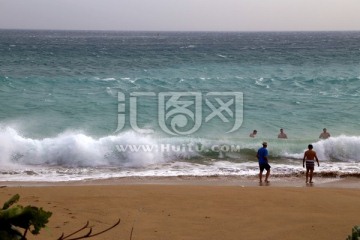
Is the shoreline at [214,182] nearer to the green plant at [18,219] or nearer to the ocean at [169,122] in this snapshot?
the ocean at [169,122]

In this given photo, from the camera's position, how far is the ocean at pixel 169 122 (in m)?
15.0

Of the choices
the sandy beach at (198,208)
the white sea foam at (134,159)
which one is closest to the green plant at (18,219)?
the sandy beach at (198,208)

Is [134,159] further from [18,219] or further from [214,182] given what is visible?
[18,219]

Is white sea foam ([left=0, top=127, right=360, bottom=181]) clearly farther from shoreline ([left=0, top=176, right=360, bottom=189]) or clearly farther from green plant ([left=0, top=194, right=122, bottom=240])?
green plant ([left=0, top=194, right=122, bottom=240])

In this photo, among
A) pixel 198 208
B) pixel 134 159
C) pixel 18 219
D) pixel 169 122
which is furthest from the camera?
pixel 169 122

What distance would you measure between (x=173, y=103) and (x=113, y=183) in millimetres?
12946

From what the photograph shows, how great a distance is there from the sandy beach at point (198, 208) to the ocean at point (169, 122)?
1.96 metres

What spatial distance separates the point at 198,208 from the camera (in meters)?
9.40

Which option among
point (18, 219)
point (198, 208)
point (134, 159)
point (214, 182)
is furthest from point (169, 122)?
point (18, 219)

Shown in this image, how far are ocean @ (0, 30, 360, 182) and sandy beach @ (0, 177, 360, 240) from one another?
6.43 ft

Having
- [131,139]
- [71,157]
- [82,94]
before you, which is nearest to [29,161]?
[71,157]

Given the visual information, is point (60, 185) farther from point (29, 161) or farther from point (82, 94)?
point (82, 94)

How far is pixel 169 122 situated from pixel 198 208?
37.9 feet

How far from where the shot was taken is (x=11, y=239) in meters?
2.41
